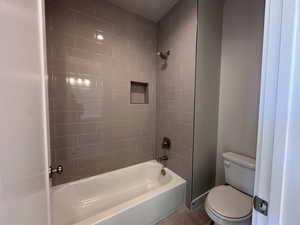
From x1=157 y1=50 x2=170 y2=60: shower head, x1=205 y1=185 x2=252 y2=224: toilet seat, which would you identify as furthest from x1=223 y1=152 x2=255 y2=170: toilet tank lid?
x1=157 y1=50 x2=170 y2=60: shower head

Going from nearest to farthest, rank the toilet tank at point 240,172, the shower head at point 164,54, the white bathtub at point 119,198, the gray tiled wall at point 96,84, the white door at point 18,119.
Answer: the white door at point 18,119
the white bathtub at point 119,198
the toilet tank at point 240,172
the gray tiled wall at point 96,84
the shower head at point 164,54

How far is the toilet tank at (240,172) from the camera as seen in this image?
4.93 ft

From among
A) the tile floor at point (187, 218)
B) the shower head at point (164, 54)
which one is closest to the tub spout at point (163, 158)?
the tile floor at point (187, 218)

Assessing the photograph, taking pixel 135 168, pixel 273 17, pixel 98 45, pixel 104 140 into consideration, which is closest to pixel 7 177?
pixel 273 17

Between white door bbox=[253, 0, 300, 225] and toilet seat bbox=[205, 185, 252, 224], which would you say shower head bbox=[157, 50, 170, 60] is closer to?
white door bbox=[253, 0, 300, 225]

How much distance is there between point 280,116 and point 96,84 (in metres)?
1.83

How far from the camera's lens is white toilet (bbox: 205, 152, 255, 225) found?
49.4 inches

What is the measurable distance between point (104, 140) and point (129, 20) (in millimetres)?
1760

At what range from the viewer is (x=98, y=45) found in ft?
6.04

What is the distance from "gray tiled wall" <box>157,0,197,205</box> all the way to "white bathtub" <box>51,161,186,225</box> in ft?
1.02

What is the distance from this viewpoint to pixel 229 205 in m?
1.37

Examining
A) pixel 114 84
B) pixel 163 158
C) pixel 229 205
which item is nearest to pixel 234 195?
pixel 229 205

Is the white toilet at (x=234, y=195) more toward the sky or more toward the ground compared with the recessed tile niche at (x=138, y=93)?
more toward the ground

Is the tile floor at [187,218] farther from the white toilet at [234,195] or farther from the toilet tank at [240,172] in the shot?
the toilet tank at [240,172]
